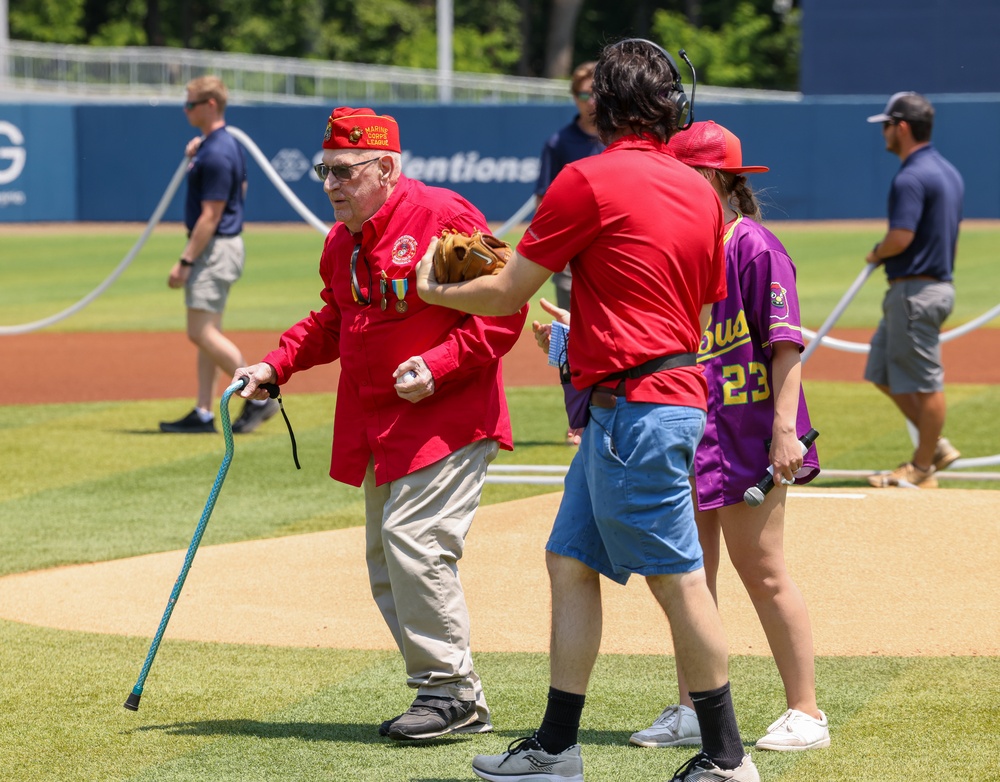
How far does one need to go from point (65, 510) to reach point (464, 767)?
15.5 ft

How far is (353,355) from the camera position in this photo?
488cm

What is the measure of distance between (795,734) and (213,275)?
7.06 metres

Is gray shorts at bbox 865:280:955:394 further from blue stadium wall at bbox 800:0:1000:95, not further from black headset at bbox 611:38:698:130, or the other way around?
blue stadium wall at bbox 800:0:1000:95

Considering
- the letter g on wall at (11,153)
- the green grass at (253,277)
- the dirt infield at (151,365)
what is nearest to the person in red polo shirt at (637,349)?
the dirt infield at (151,365)

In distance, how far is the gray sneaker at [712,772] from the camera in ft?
13.4

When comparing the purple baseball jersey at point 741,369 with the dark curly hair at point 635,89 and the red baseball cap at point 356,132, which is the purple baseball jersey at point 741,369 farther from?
the red baseball cap at point 356,132

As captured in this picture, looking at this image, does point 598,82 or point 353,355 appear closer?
point 598,82

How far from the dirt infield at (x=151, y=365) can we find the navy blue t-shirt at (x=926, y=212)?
5.15 m

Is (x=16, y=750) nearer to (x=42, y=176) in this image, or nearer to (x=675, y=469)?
(x=675, y=469)

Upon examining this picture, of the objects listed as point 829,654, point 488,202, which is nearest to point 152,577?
point 829,654

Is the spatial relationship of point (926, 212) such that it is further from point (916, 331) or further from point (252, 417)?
Result: point (252, 417)

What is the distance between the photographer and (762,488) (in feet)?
14.5

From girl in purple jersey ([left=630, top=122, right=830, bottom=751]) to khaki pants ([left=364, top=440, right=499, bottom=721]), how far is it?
782mm

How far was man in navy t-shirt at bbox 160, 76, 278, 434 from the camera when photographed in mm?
10555
